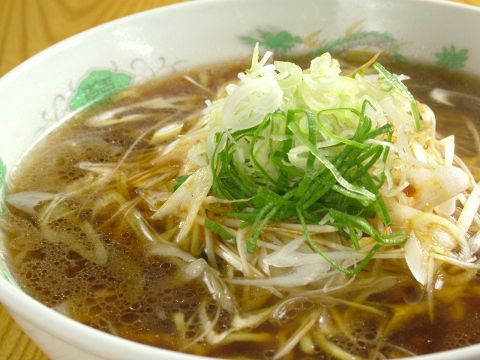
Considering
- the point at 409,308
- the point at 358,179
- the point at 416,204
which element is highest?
the point at 358,179

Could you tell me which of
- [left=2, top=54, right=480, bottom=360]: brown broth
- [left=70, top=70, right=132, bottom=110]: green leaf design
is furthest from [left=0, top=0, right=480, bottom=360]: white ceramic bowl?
[left=2, top=54, right=480, bottom=360]: brown broth

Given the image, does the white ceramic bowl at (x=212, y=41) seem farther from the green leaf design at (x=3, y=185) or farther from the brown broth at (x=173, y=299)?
the brown broth at (x=173, y=299)

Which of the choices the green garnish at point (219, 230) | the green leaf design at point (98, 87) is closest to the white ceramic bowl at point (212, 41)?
the green leaf design at point (98, 87)

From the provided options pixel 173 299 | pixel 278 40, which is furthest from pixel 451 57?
pixel 173 299

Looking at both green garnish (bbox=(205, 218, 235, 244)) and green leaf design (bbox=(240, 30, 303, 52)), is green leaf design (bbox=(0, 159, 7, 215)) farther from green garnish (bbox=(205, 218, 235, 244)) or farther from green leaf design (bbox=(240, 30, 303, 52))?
green leaf design (bbox=(240, 30, 303, 52))

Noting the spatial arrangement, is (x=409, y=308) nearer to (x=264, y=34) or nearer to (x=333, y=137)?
(x=333, y=137)

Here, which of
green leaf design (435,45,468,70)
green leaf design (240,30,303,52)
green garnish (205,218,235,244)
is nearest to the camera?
green garnish (205,218,235,244)

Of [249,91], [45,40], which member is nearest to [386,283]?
[249,91]

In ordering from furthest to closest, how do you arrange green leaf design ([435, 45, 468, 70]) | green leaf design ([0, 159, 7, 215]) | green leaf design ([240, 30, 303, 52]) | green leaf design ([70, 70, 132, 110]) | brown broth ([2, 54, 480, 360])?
green leaf design ([240, 30, 303, 52])
green leaf design ([435, 45, 468, 70])
green leaf design ([70, 70, 132, 110])
green leaf design ([0, 159, 7, 215])
brown broth ([2, 54, 480, 360])
